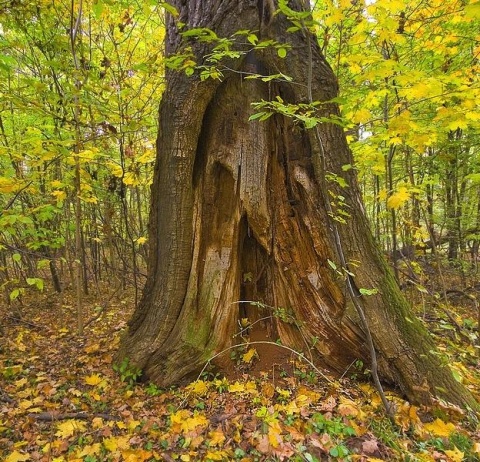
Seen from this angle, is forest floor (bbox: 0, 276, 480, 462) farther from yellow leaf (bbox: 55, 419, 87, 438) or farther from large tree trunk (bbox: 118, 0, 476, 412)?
large tree trunk (bbox: 118, 0, 476, 412)

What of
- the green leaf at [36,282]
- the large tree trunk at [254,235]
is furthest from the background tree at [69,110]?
the large tree trunk at [254,235]

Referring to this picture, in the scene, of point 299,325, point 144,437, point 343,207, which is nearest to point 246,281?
point 299,325

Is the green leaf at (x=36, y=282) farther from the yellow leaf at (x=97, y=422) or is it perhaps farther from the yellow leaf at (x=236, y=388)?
the yellow leaf at (x=236, y=388)

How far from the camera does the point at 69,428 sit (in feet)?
8.95

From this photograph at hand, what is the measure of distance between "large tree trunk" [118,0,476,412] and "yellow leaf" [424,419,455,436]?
0.19 m

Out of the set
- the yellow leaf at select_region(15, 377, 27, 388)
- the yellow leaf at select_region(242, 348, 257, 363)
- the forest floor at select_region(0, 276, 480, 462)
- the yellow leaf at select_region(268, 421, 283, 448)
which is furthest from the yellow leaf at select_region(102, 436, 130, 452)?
the yellow leaf at select_region(15, 377, 27, 388)

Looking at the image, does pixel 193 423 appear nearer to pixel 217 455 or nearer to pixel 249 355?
pixel 217 455

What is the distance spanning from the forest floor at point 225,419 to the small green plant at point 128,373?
0.04 ft

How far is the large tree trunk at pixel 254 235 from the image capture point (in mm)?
2850

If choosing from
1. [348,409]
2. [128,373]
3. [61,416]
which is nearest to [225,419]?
[348,409]

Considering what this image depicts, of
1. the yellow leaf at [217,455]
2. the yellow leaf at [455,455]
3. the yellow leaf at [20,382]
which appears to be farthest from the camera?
the yellow leaf at [20,382]

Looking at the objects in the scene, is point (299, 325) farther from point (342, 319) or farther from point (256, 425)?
point (256, 425)

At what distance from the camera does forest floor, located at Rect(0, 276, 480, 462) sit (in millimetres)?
2340

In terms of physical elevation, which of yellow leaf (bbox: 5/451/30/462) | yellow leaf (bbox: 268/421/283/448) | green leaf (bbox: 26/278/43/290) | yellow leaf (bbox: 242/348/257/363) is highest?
green leaf (bbox: 26/278/43/290)
